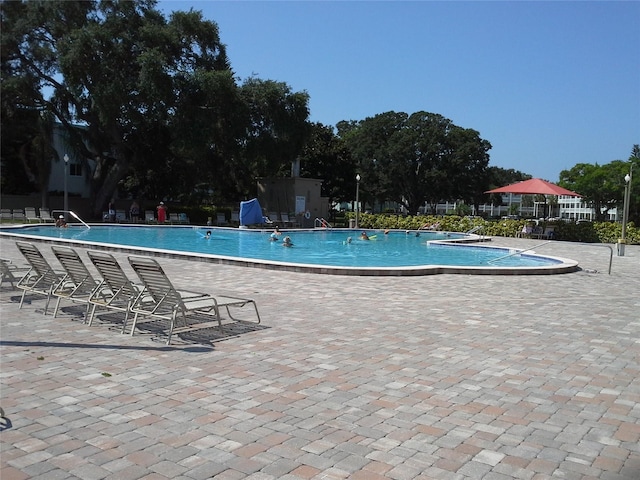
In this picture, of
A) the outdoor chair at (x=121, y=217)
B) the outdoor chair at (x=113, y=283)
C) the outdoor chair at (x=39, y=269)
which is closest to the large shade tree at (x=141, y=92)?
the outdoor chair at (x=121, y=217)

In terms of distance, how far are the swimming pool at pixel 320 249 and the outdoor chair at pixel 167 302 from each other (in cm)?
593

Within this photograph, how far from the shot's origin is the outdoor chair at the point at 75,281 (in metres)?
7.56

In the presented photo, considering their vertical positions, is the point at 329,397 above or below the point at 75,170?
below

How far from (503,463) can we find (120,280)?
512cm

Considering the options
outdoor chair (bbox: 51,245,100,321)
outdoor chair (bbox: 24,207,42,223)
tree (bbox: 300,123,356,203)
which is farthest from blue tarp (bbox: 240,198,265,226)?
outdoor chair (bbox: 51,245,100,321)

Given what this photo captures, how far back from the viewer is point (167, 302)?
6715 mm

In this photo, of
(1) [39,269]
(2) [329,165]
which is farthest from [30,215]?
(1) [39,269]

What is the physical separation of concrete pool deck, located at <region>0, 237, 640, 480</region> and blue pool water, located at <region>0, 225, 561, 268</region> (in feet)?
28.9

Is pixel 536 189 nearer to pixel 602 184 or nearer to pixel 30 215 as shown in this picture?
pixel 30 215

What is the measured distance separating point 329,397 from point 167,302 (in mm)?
2745

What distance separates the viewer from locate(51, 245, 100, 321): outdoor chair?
756 cm

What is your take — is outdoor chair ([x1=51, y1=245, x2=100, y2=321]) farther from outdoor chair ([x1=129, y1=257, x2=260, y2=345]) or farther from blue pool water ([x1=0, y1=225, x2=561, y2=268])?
blue pool water ([x1=0, y1=225, x2=561, y2=268])

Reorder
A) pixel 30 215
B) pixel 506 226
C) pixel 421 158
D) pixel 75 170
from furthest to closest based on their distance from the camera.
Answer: pixel 421 158 < pixel 75 170 < pixel 30 215 < pixel 506 226

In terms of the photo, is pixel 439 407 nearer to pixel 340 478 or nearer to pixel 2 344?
pixel 340 478
